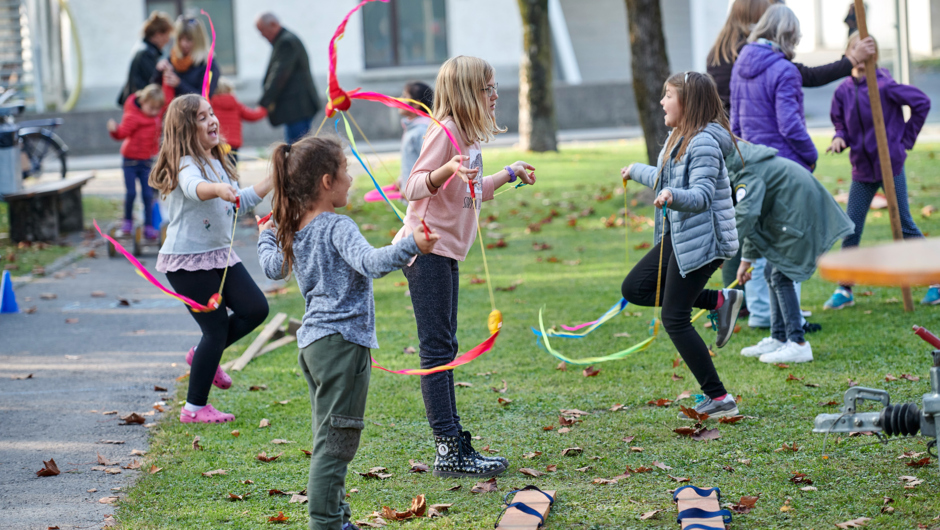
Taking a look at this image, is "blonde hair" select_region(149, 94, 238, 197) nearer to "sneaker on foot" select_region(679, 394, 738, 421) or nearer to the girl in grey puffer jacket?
the girl in grey puffer jacket

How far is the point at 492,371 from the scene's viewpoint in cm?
586

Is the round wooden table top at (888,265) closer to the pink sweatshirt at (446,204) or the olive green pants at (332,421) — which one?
the olive green pants at (332,421)

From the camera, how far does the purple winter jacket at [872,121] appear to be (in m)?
6.49

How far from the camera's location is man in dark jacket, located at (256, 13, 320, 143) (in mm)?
10633

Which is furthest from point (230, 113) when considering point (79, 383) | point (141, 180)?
point (79, 383)

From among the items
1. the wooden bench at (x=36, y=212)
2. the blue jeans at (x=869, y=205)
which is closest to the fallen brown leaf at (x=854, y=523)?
the blue jeans at (x=869, y=205)

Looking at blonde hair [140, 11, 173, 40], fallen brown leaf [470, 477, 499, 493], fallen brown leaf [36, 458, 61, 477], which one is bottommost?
fallen brown leaf [470, 477, 499, 493]

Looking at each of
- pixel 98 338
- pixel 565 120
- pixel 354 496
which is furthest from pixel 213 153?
pixel 565 120

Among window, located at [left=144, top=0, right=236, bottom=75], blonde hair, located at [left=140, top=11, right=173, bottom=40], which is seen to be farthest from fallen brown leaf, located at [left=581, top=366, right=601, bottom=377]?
window, located at [left=144, top=0, right=236, bottom=75]

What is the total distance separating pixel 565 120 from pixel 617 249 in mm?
14734

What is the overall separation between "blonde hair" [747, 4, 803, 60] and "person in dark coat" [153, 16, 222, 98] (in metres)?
5.46

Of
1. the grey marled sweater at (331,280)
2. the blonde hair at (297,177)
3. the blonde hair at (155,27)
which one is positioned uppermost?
the blonde hair at (155,27)

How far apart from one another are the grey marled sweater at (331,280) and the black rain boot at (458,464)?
3.10 ft

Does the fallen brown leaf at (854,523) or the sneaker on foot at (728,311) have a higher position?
the sneaker on foot at (728,311)
